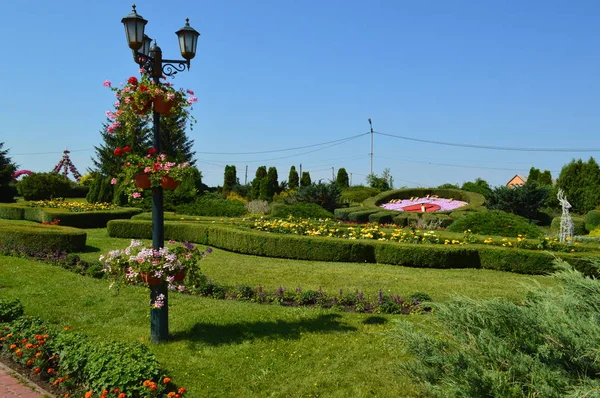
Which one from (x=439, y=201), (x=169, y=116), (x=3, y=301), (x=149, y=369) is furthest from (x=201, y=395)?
(x=439, y=201)

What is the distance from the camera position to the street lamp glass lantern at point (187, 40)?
5.28 metres

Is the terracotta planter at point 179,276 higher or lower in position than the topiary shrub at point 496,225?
lower

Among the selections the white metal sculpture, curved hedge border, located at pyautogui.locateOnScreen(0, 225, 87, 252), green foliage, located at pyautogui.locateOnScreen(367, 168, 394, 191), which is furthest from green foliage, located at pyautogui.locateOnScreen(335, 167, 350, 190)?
curved hedge border, located at pyautogui.locateOnScreen(0, 225, 87, 252)

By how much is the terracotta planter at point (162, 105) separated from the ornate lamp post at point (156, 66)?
9 cm

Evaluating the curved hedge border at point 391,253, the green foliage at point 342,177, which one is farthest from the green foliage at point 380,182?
the curved hedge border at point 391,253

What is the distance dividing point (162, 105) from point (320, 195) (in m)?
17.6

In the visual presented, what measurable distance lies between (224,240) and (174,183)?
730cm

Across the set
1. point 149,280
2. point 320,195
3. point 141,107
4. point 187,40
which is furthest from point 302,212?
point 149,280

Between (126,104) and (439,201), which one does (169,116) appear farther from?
→ (439,201)

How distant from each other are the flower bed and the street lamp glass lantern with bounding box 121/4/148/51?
686 inches

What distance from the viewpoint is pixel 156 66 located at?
532 cm

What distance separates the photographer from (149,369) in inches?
156

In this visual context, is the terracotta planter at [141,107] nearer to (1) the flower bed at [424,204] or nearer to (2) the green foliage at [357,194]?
(1) the flower bed at [424,204]

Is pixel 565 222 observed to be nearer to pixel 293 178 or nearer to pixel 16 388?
pixel 16 388
